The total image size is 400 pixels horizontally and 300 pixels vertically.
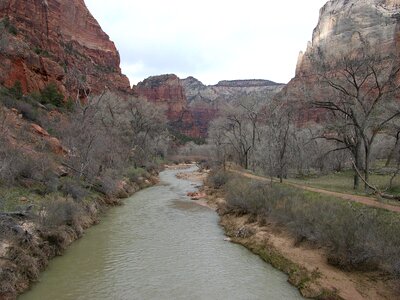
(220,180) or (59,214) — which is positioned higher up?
(59,214)

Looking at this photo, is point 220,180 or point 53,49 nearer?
point 220,180

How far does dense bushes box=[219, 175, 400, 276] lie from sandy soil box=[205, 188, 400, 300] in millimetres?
386

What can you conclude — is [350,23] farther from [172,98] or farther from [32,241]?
[32,241]

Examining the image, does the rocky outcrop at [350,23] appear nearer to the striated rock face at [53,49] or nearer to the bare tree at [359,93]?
the striated rock face at [53,49]

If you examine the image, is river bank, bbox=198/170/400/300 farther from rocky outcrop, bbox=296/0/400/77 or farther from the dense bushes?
rocky outcrop, bbox=296/0/400/77

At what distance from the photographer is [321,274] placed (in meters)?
13.5

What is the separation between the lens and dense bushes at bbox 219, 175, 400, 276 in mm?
12500

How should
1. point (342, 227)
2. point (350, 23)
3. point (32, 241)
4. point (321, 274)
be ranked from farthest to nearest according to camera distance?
point (350, 23)
point (32, 241)
point (342, 227)
point (321, 274)

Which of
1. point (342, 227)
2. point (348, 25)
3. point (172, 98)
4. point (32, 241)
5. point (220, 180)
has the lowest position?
point (220, 180)

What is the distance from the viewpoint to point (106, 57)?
107 meters

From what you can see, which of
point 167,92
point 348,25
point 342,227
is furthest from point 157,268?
point 167,92

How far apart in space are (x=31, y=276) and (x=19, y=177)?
1024 centimetres

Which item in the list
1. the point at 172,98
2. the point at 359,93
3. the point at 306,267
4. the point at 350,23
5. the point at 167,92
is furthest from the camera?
the point at 167,92

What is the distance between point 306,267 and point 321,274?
3.17 ft
